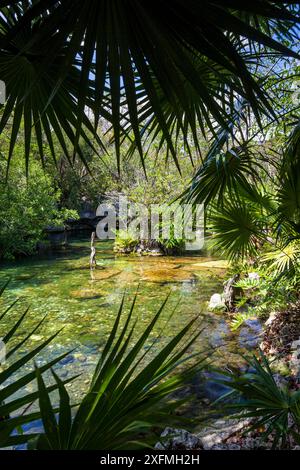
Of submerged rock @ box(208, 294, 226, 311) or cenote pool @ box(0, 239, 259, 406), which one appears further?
submerged rock @ box(208, 294, 226, 311)

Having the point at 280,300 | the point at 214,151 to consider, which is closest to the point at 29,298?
the point at 280,300

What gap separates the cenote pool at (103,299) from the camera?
17.7 feet

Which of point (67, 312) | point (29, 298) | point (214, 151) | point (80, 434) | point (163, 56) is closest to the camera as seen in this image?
point (80, 434)

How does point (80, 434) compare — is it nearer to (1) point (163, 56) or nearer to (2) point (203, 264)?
(1) point (163, 56)

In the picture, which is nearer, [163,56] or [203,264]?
[163,56]

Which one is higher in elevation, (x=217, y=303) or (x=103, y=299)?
(x=217, y=303)

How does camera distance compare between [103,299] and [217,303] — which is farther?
[103,299]

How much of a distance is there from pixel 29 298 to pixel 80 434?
8170 millimetres

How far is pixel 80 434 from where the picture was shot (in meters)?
0.87

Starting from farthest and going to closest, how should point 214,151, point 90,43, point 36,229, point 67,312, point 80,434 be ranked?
point 36,229 < point 67,312 < point 214,151 < point 90,43 < point 80,434

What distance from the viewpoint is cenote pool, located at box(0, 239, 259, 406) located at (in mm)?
5387

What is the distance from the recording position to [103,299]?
8242mm

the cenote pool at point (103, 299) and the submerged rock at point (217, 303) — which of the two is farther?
the submerged rock at point (217, 303)
